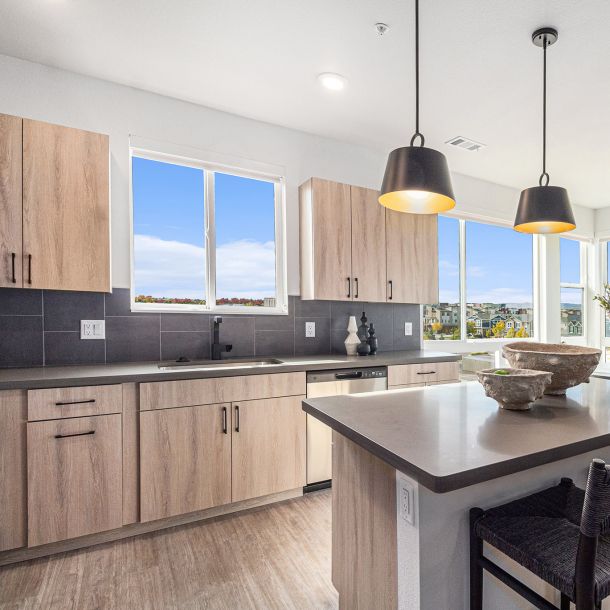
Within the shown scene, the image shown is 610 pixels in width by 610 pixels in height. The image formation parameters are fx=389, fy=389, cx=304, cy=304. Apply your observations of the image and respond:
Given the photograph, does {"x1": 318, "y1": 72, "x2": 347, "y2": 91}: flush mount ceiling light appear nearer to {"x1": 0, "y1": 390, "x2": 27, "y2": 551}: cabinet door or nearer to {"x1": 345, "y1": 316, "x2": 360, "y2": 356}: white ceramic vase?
{"x1": 345, "y1": 316, "x2": 360, "y2": 356}: white ceramic vase

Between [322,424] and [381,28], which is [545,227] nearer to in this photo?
[381,28]

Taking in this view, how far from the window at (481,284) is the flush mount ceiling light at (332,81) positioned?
7.07ft

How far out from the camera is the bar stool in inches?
34.8

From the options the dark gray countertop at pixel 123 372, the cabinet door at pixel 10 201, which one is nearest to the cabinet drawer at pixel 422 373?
the dark gray countertop at pixel 123 372

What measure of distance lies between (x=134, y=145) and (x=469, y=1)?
2184mm

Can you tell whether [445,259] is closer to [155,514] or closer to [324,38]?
[324,38]

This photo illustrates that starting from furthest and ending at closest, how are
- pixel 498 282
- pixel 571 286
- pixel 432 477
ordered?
pixel 571 286 → pixel 498 282 → pixel 432 477

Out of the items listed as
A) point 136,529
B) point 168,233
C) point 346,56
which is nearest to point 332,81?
point 346,56

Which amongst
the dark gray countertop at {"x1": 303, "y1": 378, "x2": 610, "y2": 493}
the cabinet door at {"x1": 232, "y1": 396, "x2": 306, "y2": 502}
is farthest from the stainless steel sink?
the dark gray countertop at {"x1": 303, "y1": 378, "x2": 610, "y2": 493}

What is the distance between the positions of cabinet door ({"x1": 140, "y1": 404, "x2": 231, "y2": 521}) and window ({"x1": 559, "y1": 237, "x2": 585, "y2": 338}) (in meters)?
5.12

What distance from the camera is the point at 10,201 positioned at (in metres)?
2.09

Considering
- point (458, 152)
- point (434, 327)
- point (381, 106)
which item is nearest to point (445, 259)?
point (434, 327)

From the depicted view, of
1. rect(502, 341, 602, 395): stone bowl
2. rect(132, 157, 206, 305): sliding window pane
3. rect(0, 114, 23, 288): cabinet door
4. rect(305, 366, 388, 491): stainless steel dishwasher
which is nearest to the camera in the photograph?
rect(502, 341, 602, 395): stone bowl

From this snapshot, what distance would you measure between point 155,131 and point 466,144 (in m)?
2.66
